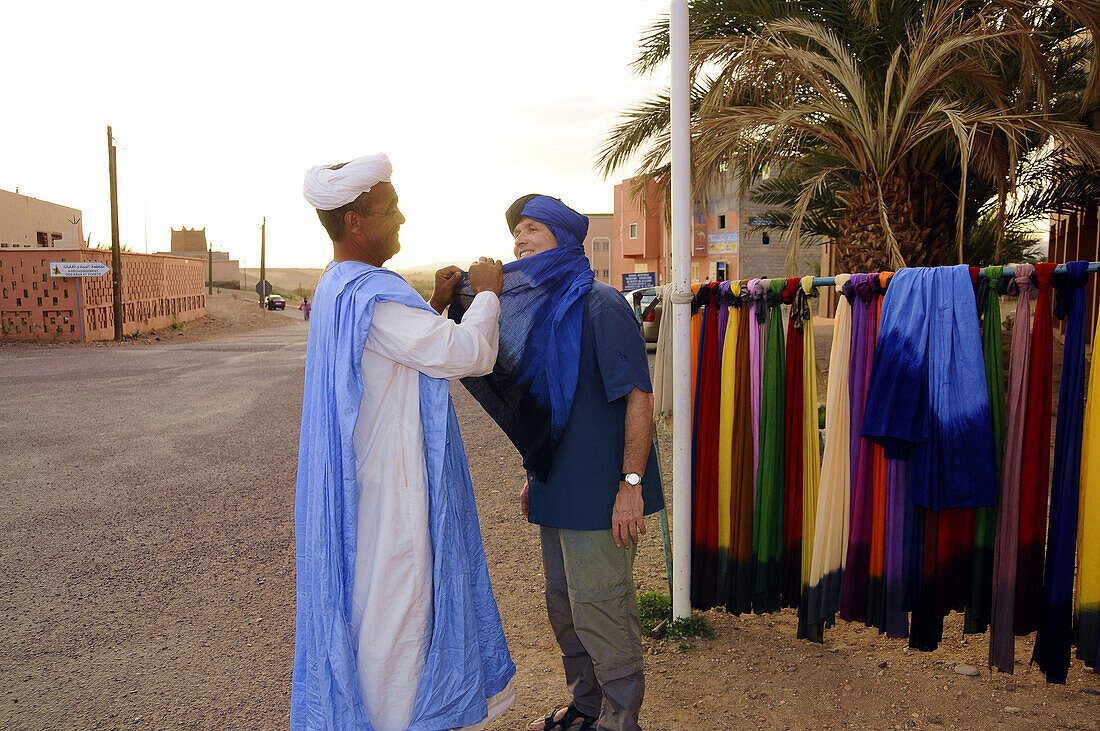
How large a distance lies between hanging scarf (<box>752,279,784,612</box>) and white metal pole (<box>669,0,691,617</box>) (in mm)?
304

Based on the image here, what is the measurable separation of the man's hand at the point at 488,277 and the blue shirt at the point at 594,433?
0.29 m

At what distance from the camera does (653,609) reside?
11.6 ft

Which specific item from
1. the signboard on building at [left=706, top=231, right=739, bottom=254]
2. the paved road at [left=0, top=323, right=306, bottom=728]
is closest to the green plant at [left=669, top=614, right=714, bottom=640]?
the paved road at [left=0, top=323, right=306, bottom=728]

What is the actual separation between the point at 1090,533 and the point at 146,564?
15.6 ft

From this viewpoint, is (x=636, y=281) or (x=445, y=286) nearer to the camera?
(x=445, y=286)

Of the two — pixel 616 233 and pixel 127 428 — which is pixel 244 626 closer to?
pixel 127 428

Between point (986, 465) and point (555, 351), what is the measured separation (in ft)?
5.10

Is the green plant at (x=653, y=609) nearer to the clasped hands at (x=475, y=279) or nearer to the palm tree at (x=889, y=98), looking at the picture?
the clasped hands at (x=475, y=279)

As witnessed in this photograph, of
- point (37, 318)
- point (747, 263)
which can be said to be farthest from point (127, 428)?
point (747, 263)

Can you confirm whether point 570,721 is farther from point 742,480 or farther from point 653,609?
point 742,480

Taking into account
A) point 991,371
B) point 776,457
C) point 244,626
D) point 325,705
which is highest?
point 991,371

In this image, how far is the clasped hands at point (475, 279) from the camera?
239 centimetres

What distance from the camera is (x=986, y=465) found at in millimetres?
2592

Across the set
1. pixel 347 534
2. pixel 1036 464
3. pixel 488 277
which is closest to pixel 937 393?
pixel 1036 464
